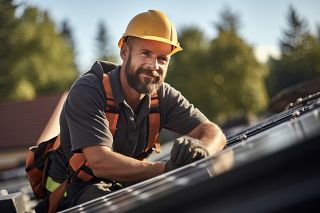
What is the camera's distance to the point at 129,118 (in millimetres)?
2938

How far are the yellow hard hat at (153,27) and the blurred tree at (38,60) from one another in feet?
119

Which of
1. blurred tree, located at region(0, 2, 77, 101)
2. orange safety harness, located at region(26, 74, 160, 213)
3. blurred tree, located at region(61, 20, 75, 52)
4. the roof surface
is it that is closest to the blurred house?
the roof surface

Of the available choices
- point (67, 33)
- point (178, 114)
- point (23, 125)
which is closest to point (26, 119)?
point (23, 125)

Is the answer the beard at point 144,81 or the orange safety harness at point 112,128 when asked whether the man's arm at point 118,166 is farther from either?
the beard at point 144,81

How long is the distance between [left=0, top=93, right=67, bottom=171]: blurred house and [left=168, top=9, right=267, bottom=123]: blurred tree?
21.1 meters

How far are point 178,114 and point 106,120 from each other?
87 cm

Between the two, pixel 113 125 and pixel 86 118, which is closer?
pixel 86 118

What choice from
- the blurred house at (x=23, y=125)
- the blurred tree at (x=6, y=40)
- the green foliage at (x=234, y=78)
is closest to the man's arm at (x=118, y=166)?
the blurred house at (x=23, y=125)

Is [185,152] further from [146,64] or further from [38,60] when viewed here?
[38,60]

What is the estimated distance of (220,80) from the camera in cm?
4394

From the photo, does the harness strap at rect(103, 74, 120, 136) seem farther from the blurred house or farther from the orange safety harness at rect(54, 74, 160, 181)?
the blurred house

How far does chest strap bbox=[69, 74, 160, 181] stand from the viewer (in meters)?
2.72

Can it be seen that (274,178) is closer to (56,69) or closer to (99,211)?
(99,211)

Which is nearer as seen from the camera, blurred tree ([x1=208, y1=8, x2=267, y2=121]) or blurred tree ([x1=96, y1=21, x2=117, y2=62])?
blurred tree ([x1=208, y1=8, x2=267, y2=121])
